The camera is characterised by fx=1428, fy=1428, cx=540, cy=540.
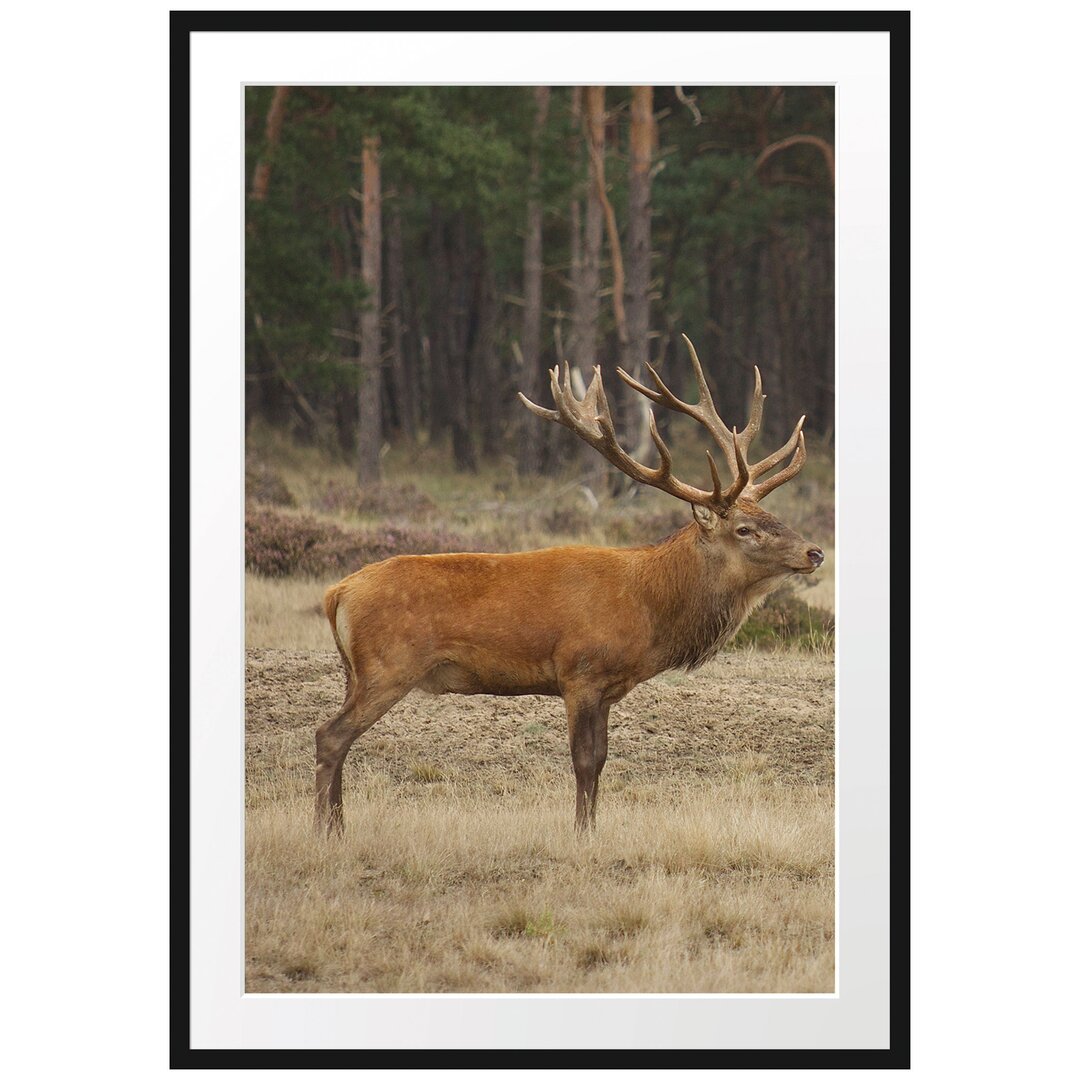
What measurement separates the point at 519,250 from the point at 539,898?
71.0ft

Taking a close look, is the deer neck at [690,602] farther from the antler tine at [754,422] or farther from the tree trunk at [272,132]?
the tree trunk at [272,132]

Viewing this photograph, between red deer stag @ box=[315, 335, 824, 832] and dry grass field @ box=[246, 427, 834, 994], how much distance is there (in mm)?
411

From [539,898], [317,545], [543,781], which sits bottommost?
[539,898]

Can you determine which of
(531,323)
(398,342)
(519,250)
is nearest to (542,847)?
(531,323)

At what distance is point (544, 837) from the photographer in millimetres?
7102

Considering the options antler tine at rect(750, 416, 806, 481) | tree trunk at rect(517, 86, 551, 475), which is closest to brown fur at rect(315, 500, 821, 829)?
antler tine at rect(750, 416, 806, 481)

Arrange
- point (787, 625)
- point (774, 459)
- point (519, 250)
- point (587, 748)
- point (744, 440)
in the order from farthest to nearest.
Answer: point (519, 250) < point (787, 625) < point (774, 459) < point (744, 440) < point (587, 748)

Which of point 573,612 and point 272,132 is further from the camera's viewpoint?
point 272,132

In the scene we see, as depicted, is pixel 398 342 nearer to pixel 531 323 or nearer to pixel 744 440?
pixel 531 323

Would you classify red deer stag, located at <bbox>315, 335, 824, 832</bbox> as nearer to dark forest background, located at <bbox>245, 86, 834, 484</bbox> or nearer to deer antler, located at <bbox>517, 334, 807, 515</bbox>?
deer antler, located at <bbox>517, 334, 807, 515</bbox>

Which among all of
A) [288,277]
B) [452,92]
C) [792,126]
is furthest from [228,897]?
[792,126]

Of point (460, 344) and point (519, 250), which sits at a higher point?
point (519, 250)

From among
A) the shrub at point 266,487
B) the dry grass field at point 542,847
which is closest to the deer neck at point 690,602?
the dry grass field at point 542,847

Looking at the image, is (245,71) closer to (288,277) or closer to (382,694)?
(382,694)
